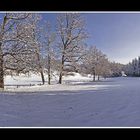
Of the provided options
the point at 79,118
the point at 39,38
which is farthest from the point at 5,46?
the point at 79,118

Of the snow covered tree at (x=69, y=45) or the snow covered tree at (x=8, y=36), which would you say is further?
the snow covered tree at (x=69, y=45)

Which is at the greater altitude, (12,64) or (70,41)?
(70,41)

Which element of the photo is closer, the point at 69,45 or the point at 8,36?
the point at 8,36

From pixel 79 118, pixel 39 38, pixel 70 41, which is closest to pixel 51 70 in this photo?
pixel 70 41

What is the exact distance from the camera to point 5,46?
57.6 ft

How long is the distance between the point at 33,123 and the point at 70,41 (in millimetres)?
22393

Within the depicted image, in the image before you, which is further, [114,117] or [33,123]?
[114,117]

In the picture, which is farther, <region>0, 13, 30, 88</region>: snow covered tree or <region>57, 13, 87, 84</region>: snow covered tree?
<region>57, 13, 87, 84</region>: snow covered tree

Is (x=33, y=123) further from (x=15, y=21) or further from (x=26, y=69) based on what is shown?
(x=15, y=21)

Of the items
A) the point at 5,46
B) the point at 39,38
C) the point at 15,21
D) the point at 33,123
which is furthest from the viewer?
the point at 39,38

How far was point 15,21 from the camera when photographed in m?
18.8
